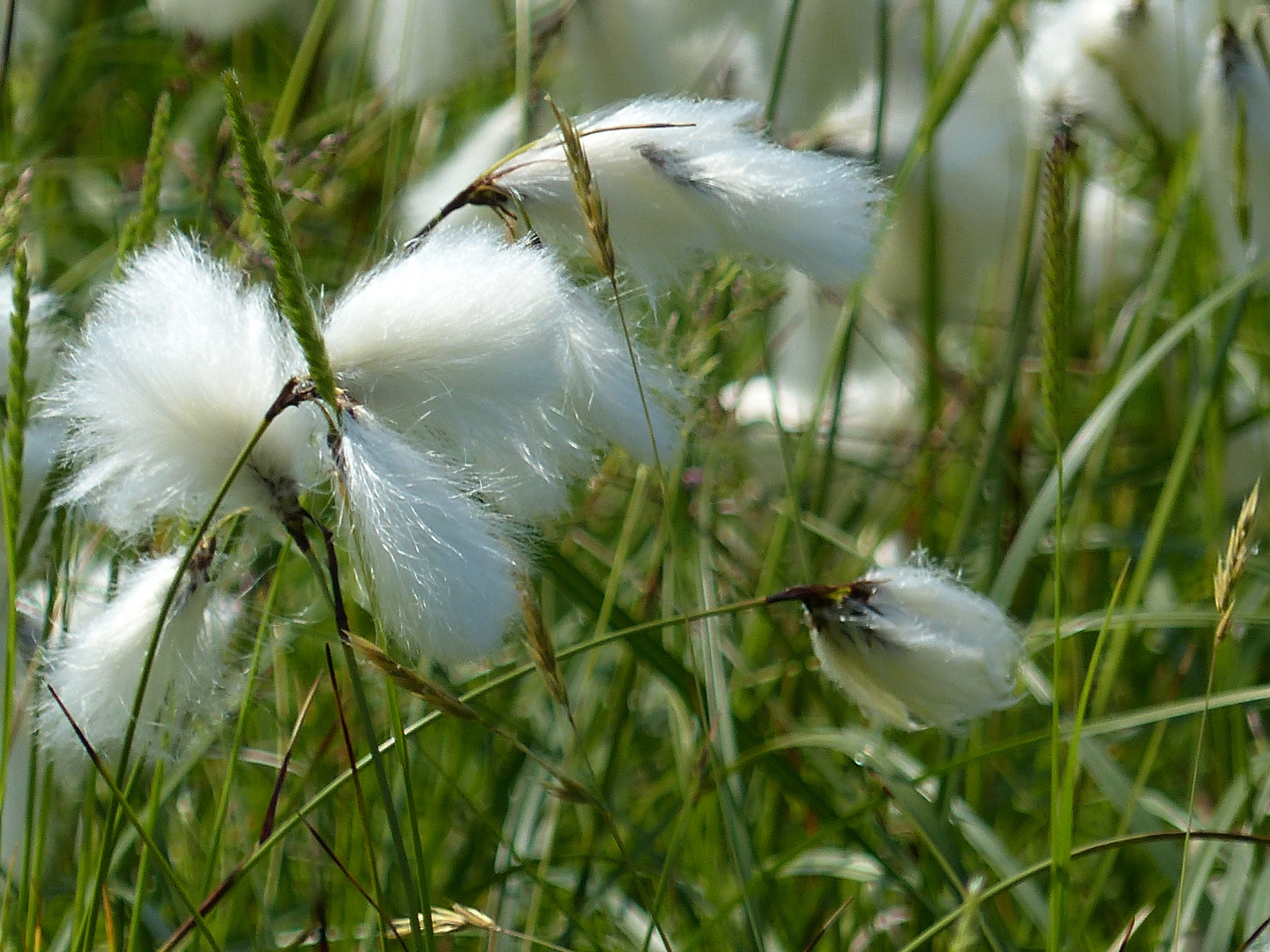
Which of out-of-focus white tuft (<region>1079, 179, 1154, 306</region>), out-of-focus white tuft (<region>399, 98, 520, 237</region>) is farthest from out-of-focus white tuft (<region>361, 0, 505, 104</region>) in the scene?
out-of-focus white tuft (<region>1079, 179, 1154, 306</region>)

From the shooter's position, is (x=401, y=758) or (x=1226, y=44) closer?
(x=401, y=758)

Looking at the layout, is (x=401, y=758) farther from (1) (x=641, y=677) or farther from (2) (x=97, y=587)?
(1) (x=641, y=677)

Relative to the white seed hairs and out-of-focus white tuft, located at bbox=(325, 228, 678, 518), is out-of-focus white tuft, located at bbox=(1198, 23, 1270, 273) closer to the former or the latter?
the white seed hairs

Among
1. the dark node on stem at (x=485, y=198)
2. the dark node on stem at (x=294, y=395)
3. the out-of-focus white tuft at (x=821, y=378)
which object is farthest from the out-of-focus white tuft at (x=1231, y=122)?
the dark node on stem at (x=294, y=395)

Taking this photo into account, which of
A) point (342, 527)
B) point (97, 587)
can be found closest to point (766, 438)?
point (97, 587)

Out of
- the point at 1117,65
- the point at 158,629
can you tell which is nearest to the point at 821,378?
the point at 1117,65

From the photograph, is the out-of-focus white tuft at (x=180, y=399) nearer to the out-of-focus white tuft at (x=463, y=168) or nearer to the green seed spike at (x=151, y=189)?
the green seed spike at (x=151, y=189)
